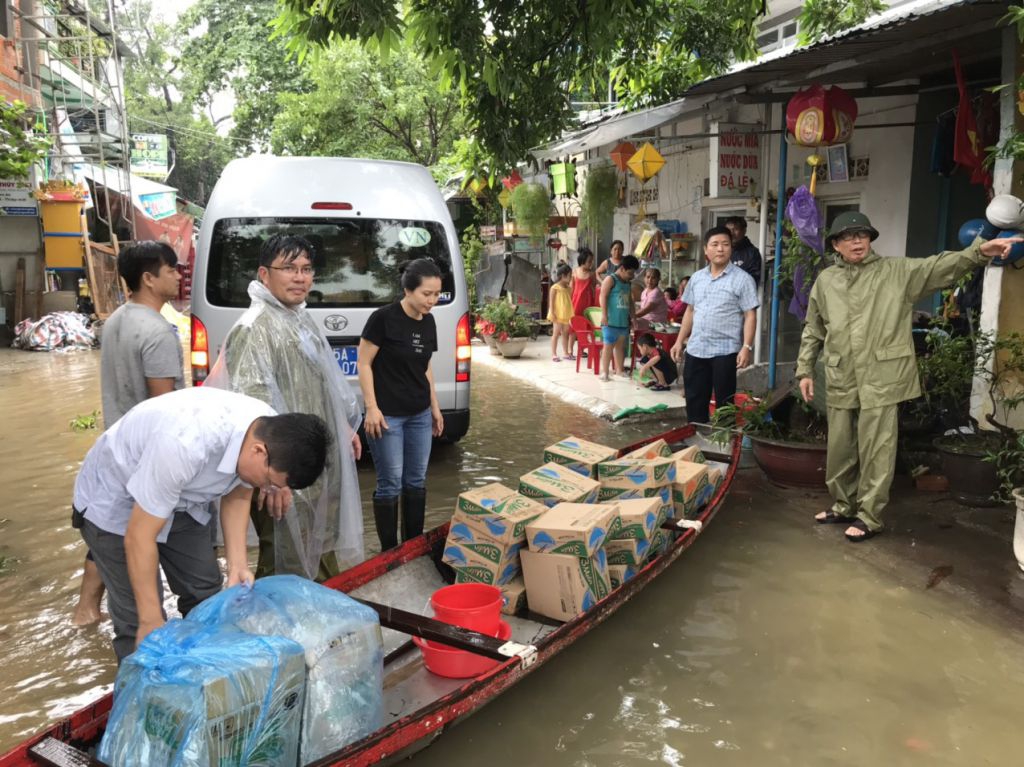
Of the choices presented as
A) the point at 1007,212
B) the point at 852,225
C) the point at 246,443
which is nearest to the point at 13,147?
the point at 246,443

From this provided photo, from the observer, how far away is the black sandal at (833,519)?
5.28 metres

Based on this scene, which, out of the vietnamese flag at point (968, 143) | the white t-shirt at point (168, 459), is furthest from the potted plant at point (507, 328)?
the white t-shirt at point (168, 459)

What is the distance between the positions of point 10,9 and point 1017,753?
1791 centimetres

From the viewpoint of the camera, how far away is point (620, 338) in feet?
34.7

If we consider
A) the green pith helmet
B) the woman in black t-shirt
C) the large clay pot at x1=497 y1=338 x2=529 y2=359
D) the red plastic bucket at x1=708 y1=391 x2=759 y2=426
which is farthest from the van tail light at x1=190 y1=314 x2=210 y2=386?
the large clay pot at x1=497 y1=338 x2=529 y2=359

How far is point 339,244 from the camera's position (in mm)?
5961

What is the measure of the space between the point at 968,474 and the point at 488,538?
3688 mm

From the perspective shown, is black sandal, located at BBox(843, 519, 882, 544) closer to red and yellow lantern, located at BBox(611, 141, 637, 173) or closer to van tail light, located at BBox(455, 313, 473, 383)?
van tail light, located at BBox(455, 313, 473, 383)

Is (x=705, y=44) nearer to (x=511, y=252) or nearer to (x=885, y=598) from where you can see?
(x=885, y=598)

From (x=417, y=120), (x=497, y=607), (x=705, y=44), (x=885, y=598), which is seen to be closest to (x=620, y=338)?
(x=705, y=44)

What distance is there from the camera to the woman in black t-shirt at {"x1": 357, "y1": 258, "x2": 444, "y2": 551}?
173 inches

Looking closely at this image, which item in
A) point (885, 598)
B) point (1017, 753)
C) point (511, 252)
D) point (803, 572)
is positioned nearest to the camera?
point (1017, 753)

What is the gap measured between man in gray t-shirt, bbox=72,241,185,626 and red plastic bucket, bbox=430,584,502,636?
169 centimetres

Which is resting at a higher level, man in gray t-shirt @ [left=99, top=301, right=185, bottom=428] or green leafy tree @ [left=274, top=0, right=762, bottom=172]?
green leafy tree @ [left=274, top=0, right=762, bottom=172]
